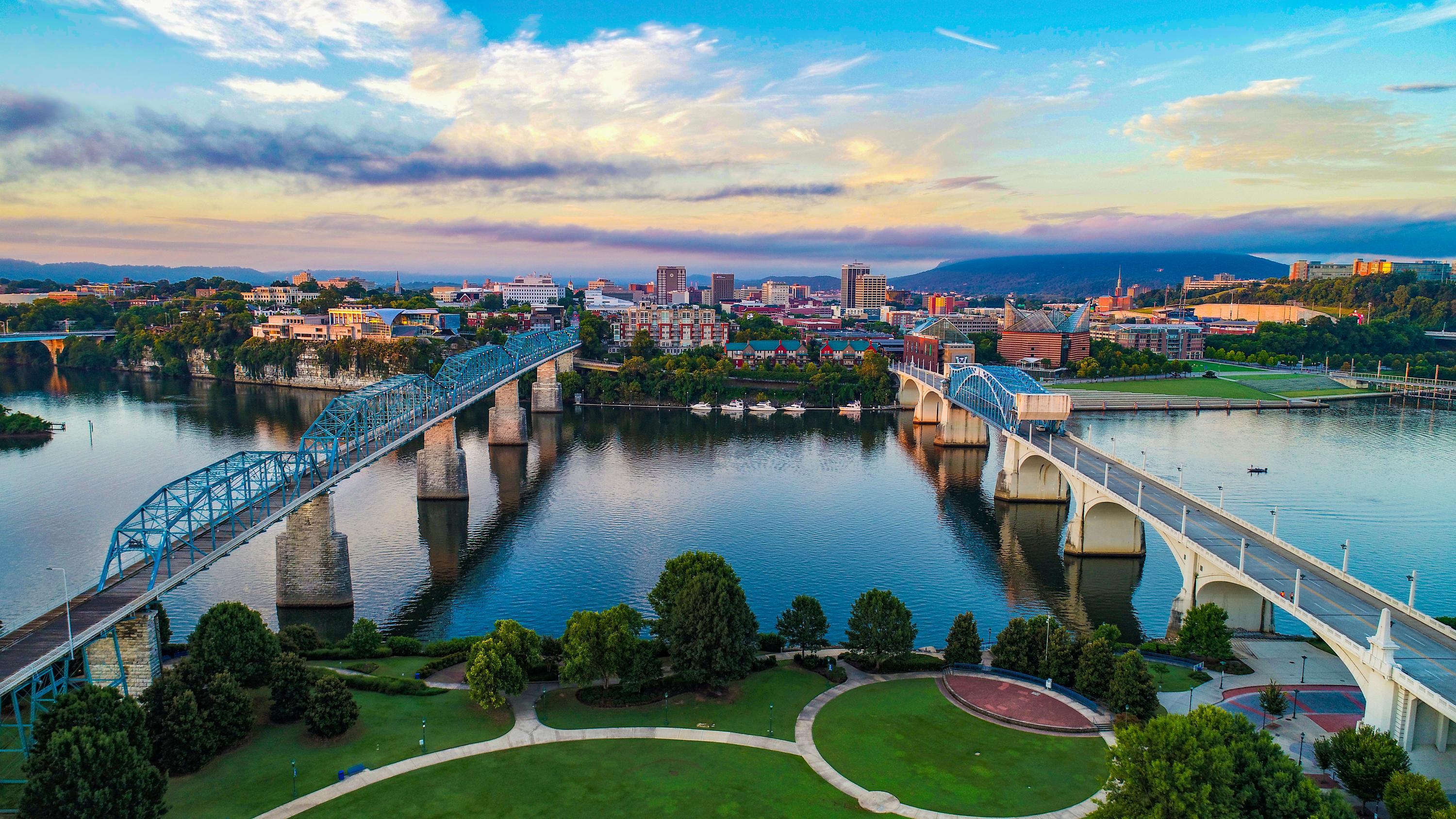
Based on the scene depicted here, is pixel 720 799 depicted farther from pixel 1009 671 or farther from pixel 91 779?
pixel 91 779

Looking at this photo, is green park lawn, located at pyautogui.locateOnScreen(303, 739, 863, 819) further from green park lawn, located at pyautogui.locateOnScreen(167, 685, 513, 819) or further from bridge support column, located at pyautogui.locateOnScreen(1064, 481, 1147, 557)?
bridge support column, located at pyautogui.locateOnScreen(1064, 481, 1147, 557)

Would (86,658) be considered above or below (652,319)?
below

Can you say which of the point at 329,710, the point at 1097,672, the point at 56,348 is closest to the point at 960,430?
the point at 1097,672

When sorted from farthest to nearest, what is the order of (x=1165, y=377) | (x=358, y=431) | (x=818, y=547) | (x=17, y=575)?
1. (x=1165, y=377)
2. (x=818, y=547)
3. (x=358, y=431)
4. (x=17, y=575)

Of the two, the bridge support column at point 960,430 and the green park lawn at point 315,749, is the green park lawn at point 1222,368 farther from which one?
→ the green park lawn at point 315,749

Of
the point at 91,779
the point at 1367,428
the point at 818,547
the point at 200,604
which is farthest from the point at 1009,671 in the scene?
the point at 1367,428

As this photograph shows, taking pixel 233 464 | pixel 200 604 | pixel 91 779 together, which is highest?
pixel 233 464

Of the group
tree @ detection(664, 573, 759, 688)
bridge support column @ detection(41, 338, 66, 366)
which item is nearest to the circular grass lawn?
tree @ detection(664, 573, 759, 688)

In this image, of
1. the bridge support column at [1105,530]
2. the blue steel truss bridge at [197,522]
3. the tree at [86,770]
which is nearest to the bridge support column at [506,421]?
the blue steel truss bridge at [197,522]
